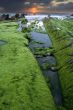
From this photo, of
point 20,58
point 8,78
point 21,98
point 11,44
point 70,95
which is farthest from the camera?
point 11,44

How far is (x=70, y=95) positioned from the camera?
8.84 metres

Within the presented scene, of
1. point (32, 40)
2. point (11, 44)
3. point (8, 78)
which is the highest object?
point (8, 78)

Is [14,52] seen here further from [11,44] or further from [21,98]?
[21,98]

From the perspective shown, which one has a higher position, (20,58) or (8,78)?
(8,78)

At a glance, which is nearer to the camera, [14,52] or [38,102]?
[38,102]

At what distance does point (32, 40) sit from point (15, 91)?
12024mm

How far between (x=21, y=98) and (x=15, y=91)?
0.52m

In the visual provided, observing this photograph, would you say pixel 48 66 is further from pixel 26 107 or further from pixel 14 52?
pixel 26 107

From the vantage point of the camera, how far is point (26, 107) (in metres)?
7.44

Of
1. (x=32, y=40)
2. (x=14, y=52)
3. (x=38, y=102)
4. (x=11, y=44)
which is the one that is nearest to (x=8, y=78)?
(x=38, y=102)

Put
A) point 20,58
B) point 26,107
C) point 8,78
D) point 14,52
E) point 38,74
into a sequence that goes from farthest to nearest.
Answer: point 14,52 < point 20,58 < point 38,74 < point 8,78 < point 26,107

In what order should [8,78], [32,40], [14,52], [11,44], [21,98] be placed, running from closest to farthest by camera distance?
1. [21,98]
2. [8,78]
3. [14,52]
4. [11,44]
5. [32,40]

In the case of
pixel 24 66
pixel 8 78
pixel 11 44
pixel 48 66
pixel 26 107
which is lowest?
pixel 11 44

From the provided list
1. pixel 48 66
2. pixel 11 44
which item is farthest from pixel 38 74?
pixel 11 44
